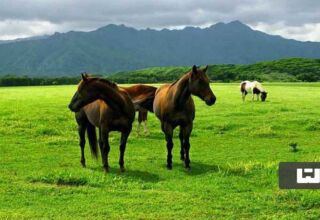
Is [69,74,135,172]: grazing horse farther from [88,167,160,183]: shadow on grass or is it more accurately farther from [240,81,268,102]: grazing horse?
[240,81,268,102]: grazing horse

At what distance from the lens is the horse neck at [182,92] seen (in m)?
13.6

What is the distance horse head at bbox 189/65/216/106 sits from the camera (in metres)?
12.9

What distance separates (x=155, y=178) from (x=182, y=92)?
9.05ft

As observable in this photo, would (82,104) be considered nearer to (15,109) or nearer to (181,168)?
(181,168)

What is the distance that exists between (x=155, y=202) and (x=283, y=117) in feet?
62.7

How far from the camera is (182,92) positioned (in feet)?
45.0

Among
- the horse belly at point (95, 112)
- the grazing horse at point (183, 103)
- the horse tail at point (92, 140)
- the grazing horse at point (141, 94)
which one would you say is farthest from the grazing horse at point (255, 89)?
the horse belly at point (95, 112)

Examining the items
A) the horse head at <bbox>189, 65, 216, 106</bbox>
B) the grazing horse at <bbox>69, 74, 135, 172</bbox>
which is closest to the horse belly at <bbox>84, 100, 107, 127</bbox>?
the grazing horse at <bbox>69, 74, 135, 172</bbox>

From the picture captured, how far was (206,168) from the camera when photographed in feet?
46.2

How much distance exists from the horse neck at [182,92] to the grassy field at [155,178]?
208cm

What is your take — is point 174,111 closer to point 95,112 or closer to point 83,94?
point 95,112

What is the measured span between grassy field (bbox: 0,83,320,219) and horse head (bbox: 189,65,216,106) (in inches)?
83.8

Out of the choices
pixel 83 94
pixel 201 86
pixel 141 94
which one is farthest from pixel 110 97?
pixel 141 94

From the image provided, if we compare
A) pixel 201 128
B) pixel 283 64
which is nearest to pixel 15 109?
pixel 201 128
